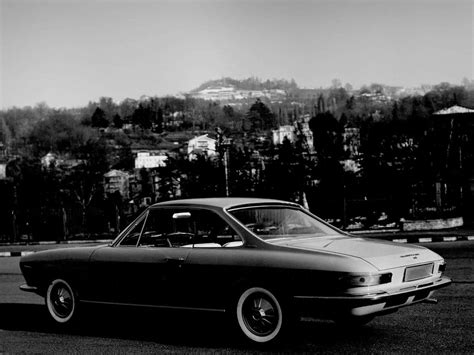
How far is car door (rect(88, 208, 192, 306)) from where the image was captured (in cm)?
755

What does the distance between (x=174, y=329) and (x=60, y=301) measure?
1400 mm

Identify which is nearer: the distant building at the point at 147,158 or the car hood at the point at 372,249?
the car hood at the point at 372,249

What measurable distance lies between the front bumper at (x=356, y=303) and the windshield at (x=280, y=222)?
0.91m

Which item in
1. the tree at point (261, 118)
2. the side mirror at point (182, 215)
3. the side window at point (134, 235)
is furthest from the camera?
the tree at point (261, 118)

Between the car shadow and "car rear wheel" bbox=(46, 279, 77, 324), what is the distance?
11 centimetres

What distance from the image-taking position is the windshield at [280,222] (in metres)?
7.41

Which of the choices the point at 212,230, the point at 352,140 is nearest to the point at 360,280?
the point at 212,230

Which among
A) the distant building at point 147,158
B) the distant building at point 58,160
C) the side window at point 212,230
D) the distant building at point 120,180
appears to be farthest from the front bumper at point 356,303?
the distant building at point 147,158

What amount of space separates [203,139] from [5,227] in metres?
83.0

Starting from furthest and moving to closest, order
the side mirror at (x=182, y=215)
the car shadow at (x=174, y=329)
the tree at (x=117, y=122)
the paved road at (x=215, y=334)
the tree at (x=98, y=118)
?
the tree at (x=117, y=122) < the tree at (x=98, y=118) < the side mirror at (x=182, y=215) < the car shadow at (x=174, y=329) < the paved road at (x=215, y=334)

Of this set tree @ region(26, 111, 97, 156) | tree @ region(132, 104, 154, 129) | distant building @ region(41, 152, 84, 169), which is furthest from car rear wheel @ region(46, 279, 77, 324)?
tree @ region(132, 104, 154, 129)

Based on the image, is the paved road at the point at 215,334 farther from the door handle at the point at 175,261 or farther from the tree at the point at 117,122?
the tree at the point at 117,122

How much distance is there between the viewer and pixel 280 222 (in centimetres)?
763

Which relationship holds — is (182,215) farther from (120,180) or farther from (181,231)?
(120,180)
